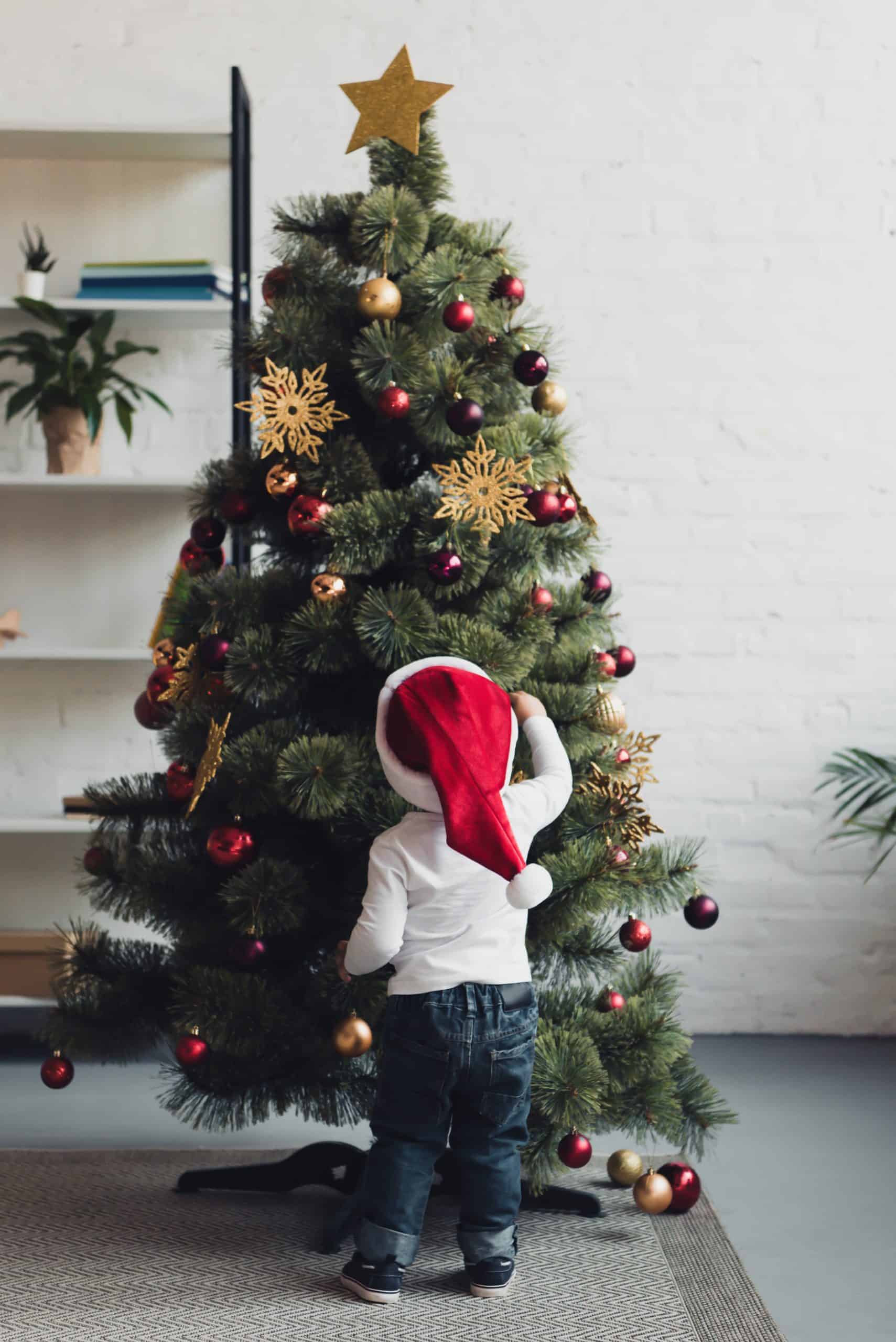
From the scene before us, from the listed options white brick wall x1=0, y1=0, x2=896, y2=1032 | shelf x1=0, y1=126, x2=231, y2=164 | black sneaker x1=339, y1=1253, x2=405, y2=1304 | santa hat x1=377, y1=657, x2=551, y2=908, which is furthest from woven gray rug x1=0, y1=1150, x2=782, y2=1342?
shelf x1=0, y1=126, x2=231, y2=164

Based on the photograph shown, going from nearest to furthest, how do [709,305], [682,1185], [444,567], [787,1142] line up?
[444,567] < [682,1185] < [787,1142] < [709,305]

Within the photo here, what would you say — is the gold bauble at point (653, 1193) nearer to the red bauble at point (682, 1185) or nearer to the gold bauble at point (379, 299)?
the red bauble at point (682, 1185)

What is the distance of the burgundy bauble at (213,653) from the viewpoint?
179 cm

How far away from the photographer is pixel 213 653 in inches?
70.6

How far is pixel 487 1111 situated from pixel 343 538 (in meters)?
0.79

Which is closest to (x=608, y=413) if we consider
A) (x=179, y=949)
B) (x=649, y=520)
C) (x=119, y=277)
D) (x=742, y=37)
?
(x=649, y=520)

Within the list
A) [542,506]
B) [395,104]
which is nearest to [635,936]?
[542,506]

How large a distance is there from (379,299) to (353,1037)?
1.02m

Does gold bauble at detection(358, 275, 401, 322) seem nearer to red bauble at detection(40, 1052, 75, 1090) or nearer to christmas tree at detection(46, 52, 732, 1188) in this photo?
christmas tree at detection(46, 52, 732, 1188)

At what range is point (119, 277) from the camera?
9.02 ft

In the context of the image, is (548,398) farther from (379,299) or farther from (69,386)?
A: (69,386)

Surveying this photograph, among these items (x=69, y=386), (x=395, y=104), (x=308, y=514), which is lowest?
(x=308, y=514)

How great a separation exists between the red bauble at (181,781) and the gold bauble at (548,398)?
755 mm

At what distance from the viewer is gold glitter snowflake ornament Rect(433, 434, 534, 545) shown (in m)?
1.78
